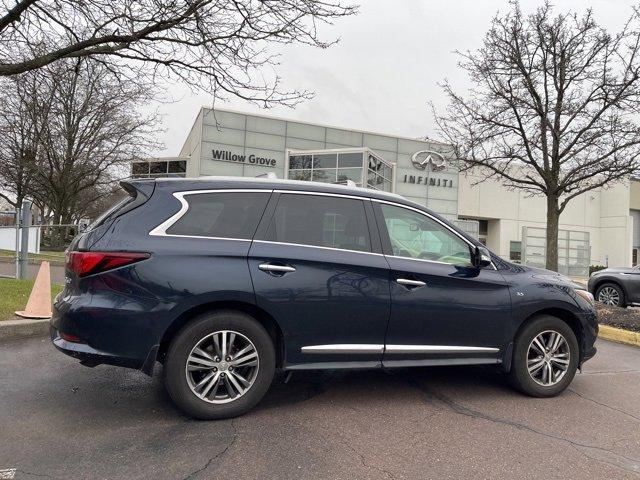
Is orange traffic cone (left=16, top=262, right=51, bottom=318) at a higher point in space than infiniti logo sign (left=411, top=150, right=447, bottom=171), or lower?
lower

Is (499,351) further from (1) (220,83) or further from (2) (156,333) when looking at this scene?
(1) (220,83)

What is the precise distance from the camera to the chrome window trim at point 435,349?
4.20 meters

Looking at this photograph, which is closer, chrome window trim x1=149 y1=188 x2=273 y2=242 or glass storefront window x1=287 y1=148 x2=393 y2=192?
chrome window trim x1=149 y1=188 x2=273 y2=242

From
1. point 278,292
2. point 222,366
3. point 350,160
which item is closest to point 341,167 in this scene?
point 350,160

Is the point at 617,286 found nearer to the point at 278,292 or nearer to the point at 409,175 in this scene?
the point at 278,292

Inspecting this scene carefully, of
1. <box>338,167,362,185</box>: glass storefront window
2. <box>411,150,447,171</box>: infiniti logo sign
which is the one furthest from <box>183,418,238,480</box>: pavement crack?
<box>411,150,447,171</box>: infiniti logo sign

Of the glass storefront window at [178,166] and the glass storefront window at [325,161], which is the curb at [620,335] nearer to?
the glass storefront window at [325,161]

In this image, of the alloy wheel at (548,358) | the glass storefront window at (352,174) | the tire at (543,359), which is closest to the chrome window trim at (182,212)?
the tire at (543,359)

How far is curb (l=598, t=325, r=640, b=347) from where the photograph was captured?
7.86 meters

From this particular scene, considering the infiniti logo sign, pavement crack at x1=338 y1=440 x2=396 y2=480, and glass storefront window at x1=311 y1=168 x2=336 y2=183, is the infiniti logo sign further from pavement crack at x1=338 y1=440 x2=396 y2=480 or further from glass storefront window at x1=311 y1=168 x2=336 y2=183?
pavement crack at x1=338 y1=440 x2=396 y2=480

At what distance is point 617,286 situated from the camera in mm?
11852

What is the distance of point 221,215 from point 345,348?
1445mm

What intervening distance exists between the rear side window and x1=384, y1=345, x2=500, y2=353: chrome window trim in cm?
150

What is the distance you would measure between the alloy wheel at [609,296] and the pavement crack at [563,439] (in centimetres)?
924
